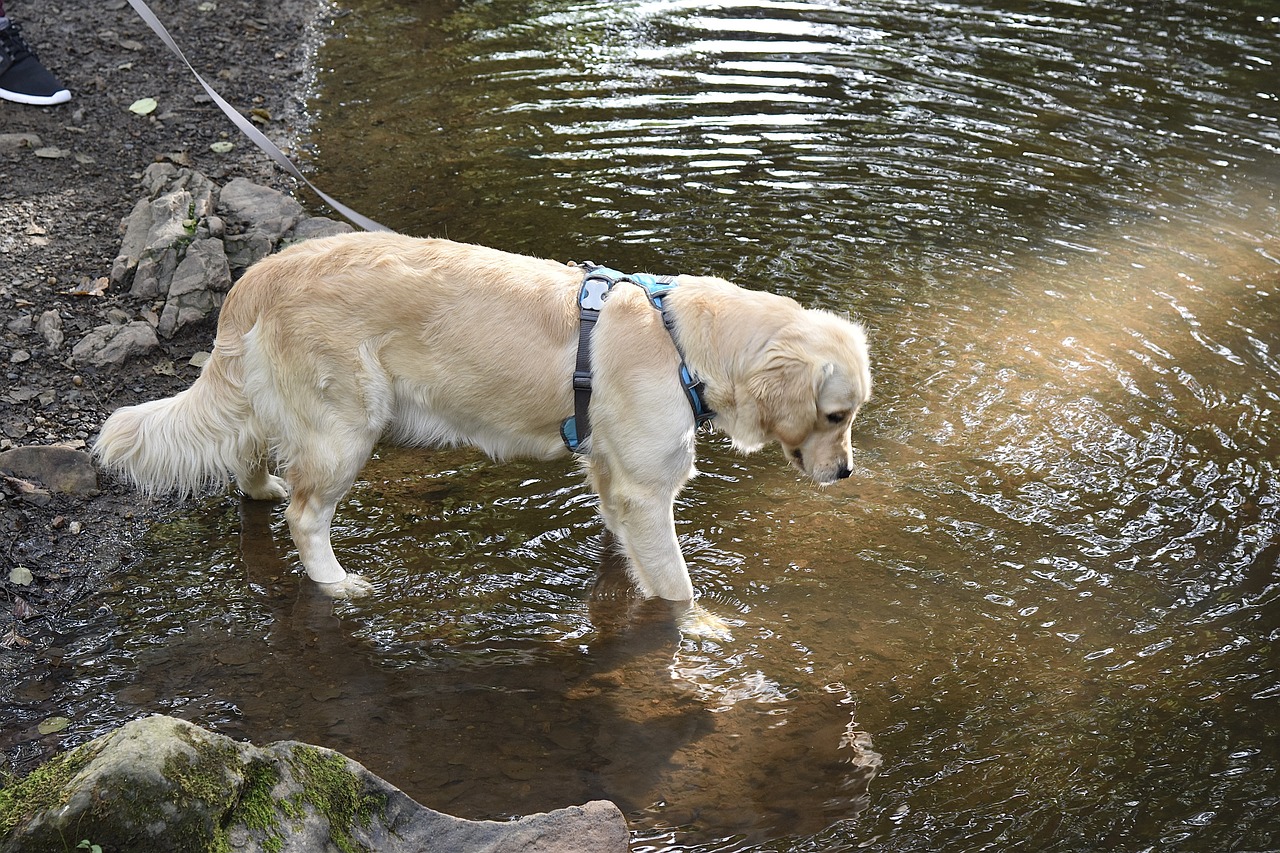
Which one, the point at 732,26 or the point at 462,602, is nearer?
the point at 462,602

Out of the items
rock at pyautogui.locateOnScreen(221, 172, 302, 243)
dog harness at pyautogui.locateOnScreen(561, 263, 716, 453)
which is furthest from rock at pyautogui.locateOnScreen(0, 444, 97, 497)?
dog harness at pyautogui.locateOnScreen(561, 263, 716, 453)

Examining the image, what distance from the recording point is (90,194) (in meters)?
7.73

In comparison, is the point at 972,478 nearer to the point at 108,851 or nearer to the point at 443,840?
the point at 443,840

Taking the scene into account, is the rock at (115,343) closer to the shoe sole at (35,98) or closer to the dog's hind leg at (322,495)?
the dog's hind leg at (322,495)

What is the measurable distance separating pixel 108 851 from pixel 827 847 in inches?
88.5

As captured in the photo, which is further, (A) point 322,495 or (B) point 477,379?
(A) point 322,495

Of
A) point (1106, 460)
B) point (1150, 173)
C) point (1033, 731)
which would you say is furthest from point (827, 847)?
point (1150, 173)

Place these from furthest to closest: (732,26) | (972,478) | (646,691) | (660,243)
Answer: (732,26) → (660,243) → (972,478) → (646,691)

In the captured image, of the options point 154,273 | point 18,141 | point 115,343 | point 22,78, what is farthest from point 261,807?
point 22,78

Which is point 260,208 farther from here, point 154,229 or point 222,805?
point 222,805

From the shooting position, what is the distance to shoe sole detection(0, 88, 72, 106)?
28.3 ft

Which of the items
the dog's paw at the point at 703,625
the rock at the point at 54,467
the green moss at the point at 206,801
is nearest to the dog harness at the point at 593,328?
the dog's paw at the point at 703,625

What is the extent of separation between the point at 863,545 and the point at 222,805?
3.38 metres

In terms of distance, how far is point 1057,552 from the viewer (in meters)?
5.22
